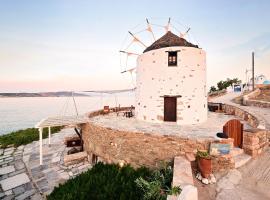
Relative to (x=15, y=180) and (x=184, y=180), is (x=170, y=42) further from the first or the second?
(x=15, y=180)

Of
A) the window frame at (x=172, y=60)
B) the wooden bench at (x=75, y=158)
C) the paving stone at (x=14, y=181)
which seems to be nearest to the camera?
the paving stone at (x=14, y=181)

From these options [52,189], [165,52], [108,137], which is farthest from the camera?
[165,52]

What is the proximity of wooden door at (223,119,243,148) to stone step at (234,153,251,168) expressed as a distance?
1.82 ft

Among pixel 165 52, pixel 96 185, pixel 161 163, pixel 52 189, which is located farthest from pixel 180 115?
pixel 52 189

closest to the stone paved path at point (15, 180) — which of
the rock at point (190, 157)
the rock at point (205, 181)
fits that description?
the rock at point (190, 157)

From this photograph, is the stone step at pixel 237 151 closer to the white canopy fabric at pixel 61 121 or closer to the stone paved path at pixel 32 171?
the stone paved path at pixel 32 171

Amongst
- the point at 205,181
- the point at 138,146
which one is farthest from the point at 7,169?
the point at 205,181

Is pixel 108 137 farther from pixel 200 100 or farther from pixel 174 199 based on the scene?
pixel 200 100

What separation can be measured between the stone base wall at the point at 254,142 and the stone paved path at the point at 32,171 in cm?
821

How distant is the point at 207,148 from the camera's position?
6.84 meters

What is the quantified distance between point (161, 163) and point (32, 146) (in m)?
11.7

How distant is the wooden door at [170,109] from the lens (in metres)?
13.0

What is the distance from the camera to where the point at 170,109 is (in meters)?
13.0

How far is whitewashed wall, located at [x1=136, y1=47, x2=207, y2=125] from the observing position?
12.6 metres
